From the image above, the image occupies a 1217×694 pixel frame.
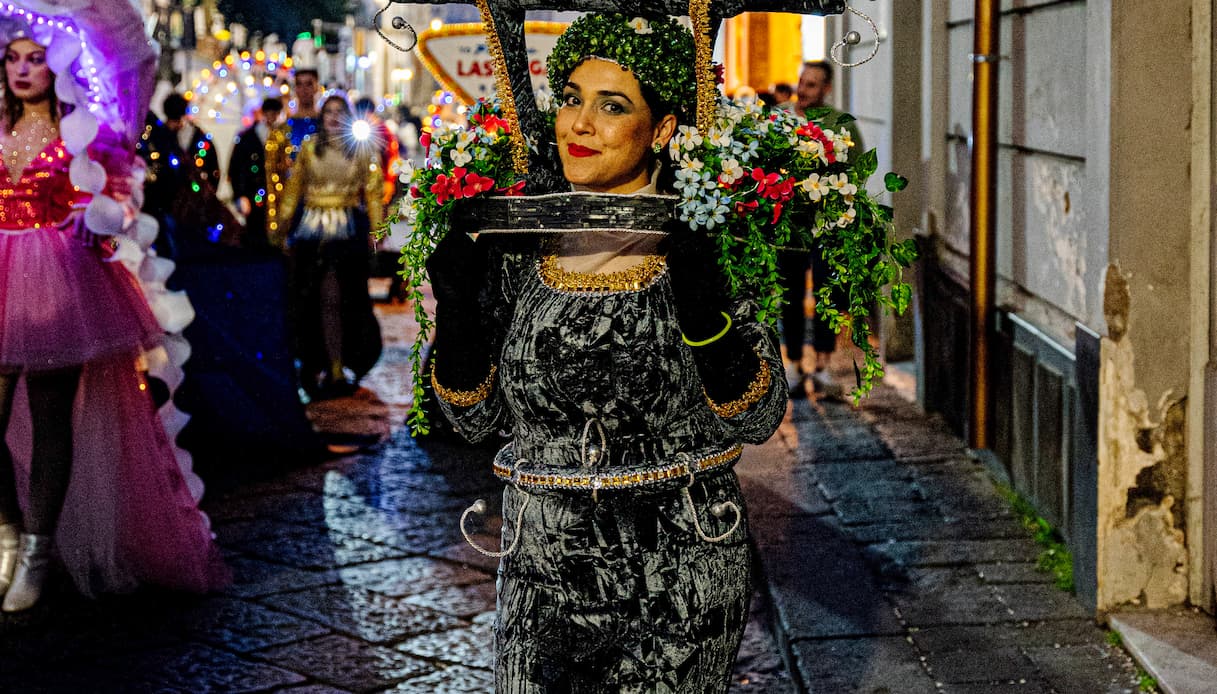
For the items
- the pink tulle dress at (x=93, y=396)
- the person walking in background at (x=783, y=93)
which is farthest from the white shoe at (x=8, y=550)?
the person walking in background at (x=783, y=93)

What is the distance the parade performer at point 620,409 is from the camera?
3.12 m

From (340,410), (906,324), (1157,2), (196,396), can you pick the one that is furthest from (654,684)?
(906,324)

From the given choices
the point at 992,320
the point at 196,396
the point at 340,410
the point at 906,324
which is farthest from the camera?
the point at 906,324

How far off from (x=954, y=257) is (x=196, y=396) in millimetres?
3980

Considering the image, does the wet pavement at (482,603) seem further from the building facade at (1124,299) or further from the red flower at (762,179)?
the red flower at (762,179)

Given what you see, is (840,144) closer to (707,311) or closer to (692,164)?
(692,164)

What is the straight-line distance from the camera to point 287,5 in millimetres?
38062

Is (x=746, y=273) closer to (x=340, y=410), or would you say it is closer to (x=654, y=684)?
(x=654, y=684)

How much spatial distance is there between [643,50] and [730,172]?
31cm

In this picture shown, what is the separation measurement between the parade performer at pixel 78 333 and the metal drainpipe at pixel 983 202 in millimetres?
3263

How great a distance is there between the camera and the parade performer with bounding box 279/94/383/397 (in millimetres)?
10156

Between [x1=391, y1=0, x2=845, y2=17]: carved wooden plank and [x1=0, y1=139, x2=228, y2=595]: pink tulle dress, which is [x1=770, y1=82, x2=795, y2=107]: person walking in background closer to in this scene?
[x1=0, y1=139, x2=228, y2=595]: pink tulle dress

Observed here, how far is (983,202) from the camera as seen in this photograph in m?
6.93

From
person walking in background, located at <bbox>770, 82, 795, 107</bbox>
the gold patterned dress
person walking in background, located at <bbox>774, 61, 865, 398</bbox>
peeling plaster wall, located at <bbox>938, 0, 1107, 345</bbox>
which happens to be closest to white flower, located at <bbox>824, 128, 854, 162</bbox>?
peeling plaster wall, located at <bbox>938, 0, 1107, 345</bbox>
